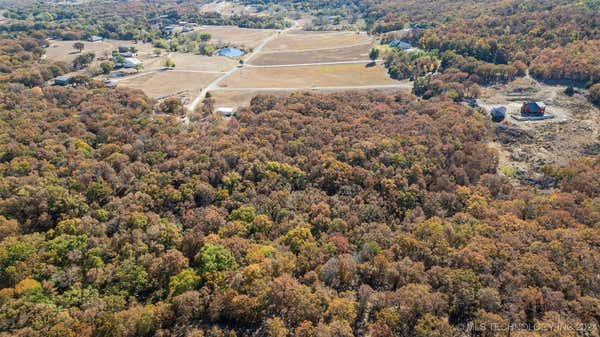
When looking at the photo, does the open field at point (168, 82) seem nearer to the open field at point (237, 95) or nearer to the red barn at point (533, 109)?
the open field at point (237, 95)

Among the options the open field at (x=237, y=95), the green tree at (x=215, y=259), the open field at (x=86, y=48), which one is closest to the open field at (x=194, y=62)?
the open field at (x=86, y=48)

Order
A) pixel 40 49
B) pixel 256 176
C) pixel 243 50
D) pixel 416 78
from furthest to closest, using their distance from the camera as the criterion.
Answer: pixel 243 50, pixel 40 49, pixel 416 78, pixel 256 176

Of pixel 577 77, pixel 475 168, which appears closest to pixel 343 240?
pixel 475 168

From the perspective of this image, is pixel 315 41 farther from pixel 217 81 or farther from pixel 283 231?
pixel 283 231

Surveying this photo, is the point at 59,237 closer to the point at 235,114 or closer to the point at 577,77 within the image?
the point at 235,114

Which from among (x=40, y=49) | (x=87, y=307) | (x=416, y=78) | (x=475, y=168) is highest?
(x=40, y=49)

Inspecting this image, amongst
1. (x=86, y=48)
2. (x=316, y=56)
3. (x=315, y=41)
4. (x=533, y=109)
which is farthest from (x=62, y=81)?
(x=533, y=109)

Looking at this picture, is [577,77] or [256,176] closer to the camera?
[256,176]
